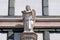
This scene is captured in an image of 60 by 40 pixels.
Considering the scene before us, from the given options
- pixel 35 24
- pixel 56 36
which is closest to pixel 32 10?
pixel 35 24

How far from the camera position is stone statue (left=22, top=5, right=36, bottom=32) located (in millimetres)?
7910

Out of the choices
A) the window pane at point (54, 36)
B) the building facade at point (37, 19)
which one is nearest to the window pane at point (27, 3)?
the building facade at point (37, 19)

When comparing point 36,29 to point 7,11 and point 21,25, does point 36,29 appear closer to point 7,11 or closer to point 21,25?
point 21,25

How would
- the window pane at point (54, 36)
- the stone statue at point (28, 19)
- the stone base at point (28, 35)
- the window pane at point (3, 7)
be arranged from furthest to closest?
the window pane at point (3, 7) → the window pane at point (54, 36) → the stone statue at point (28, 19) → the stone base at point (28, 35)

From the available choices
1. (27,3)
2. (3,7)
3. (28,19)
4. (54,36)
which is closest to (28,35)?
(28,19)

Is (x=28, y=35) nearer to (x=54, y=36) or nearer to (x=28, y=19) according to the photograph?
(x=28, y=19)

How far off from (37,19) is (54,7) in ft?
1.98

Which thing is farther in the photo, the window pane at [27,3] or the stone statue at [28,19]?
the window pane at [27,3]

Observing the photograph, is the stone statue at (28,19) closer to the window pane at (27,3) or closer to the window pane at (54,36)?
the window pane at (27,3)

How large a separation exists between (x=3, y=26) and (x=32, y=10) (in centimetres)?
86

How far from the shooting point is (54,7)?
27.9 feet

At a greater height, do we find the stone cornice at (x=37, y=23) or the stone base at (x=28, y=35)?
the stone cornice at (x=37, y=23)

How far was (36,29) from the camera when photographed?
26.8 ft

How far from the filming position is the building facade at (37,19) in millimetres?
8156
